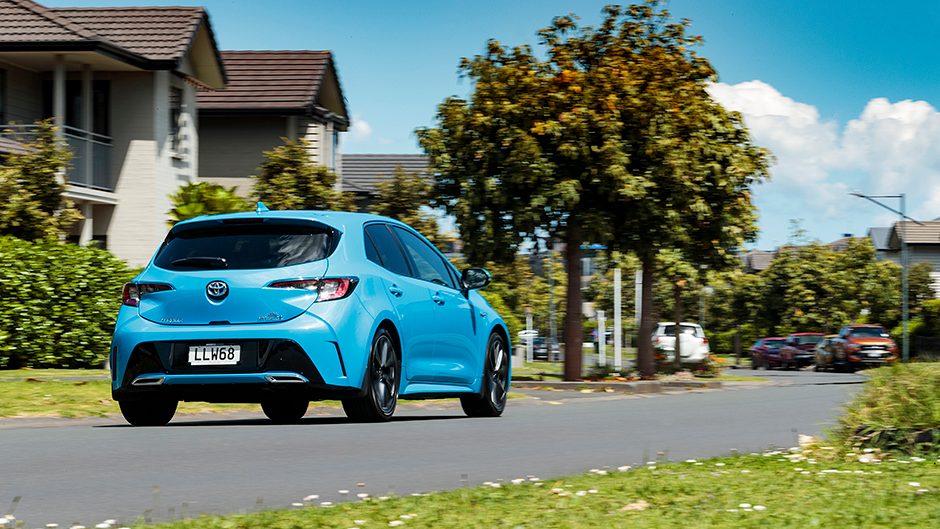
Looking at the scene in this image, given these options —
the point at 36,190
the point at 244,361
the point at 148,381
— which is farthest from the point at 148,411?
the point at 36,190

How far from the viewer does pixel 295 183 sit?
32.3m

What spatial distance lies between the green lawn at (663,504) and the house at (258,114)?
3173 centimetres

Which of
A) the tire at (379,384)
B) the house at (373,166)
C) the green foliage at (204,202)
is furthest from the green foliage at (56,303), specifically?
the house at (373,166)

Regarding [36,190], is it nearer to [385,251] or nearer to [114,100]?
[114,100]

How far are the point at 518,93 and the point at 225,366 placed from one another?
54.2 feet

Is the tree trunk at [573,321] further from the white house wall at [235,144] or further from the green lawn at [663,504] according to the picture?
the green lawn at [663,504]

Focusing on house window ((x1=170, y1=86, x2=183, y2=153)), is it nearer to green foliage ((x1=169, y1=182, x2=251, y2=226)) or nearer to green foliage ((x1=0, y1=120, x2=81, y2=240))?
green foliage ((x1=169, y1=182, x2=251, y2=226))

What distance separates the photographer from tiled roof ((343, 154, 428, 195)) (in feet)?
179

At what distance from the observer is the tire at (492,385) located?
1355 centimetres

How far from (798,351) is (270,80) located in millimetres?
25710

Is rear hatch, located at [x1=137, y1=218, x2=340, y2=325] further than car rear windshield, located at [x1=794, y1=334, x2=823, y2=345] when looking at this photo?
No

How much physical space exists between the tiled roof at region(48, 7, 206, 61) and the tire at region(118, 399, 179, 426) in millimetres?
20978

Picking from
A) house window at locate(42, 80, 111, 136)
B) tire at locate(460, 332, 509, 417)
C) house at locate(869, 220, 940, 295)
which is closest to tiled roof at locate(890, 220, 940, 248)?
house at locate(869, 220, 940, 295)

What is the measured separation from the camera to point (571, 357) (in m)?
27.8
